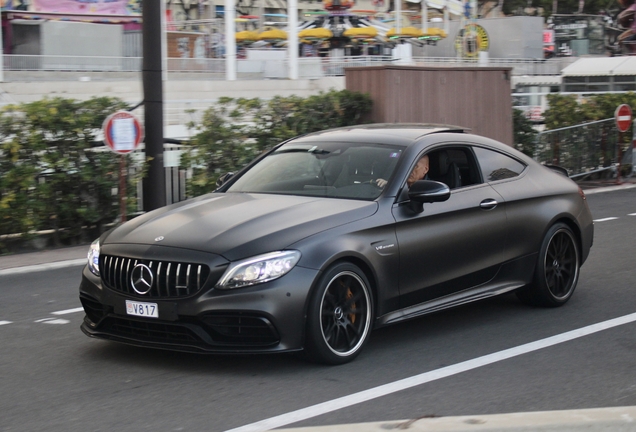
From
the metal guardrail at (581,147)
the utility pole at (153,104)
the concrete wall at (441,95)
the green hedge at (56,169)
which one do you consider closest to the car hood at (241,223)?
the green hedge at (56,169)

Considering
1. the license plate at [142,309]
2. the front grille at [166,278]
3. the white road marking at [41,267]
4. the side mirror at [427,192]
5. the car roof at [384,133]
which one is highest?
the car roof at [384,133]

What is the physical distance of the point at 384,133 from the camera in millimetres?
7441

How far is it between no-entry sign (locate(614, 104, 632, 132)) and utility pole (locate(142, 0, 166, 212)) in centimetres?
1074

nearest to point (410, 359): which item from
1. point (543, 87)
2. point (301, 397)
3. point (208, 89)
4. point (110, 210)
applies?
point (301, 397)

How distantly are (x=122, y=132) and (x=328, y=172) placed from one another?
5601 mm

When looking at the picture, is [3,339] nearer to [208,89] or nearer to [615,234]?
[615,234]

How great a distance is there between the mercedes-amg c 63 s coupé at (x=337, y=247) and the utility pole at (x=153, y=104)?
5.12m

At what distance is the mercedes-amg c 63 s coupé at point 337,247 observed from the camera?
5816 millimetres

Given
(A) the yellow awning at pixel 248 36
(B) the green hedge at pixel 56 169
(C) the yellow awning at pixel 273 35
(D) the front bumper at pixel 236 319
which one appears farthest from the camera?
(A) the yellow awning at pixel 248 36

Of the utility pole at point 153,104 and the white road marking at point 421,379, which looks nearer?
the white road marking at point 421,379

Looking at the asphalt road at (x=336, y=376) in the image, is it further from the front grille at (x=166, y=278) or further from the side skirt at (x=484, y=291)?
the front grille at (x=166, y=278)

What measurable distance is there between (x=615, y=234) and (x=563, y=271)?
507 cm

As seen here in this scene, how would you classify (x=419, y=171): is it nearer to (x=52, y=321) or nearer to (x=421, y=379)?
(x=421, y=379)

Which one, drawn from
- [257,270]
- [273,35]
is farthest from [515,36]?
[257,270]
